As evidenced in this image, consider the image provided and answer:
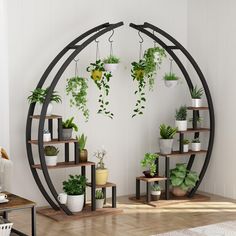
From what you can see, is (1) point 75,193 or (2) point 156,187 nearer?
(1) point 75,193

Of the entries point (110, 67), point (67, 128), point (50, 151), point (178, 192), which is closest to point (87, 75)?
point (110, 67)

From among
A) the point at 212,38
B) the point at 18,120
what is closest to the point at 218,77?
the point at 212,38

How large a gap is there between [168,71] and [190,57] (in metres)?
0.54

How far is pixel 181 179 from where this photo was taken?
666 cm

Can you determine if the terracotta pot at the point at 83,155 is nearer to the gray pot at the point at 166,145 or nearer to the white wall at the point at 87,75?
the white wall at the point at 87,75

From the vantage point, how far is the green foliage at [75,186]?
19.4ft

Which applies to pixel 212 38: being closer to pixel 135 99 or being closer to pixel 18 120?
pixel 135 99

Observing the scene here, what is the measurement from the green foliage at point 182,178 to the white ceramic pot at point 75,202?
1203 millimetres

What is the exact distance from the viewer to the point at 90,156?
659 centimetres

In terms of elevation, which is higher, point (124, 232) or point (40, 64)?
point (40, 64)

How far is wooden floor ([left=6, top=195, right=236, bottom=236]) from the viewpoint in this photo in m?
5.38

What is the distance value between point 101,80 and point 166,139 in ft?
3.19

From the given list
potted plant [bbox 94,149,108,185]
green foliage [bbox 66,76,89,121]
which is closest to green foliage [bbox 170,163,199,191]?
potted plant [bbox 94,149,108,185]

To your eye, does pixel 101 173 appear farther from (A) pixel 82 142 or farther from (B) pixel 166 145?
(B) pixel 166 145
